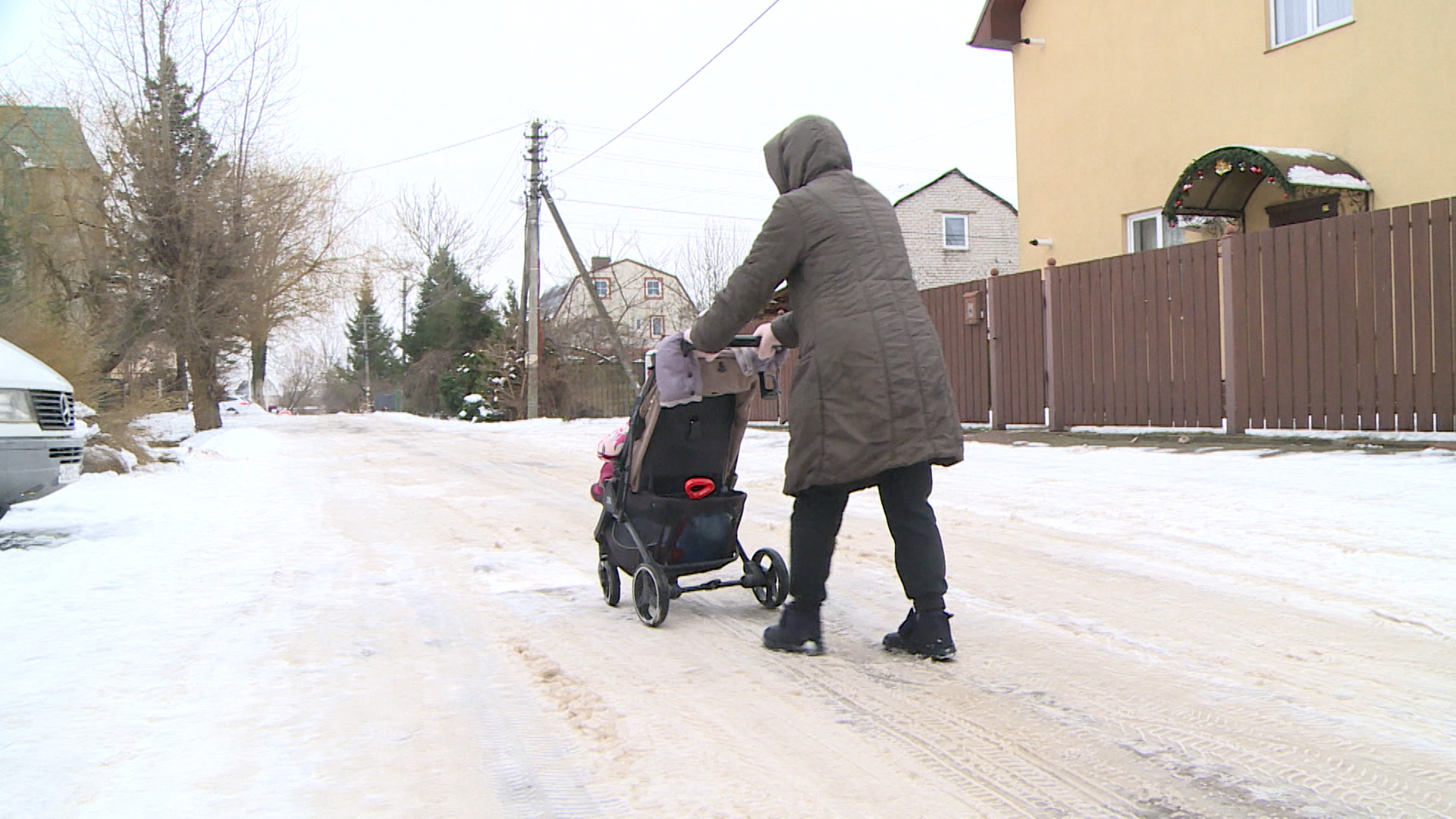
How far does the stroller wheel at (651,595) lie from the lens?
13.2ft

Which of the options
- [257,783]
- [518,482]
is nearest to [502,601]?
[257,783]

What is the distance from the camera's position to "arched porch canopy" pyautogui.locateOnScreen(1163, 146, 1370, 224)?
36.0 ft

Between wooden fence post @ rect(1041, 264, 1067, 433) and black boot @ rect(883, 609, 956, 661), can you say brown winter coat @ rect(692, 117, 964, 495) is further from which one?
wooden fence post @ rect(1041, 264, 1067, 433)

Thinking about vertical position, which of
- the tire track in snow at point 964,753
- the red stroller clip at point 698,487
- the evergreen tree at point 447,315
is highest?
A: the evergreen tree at point 447,315

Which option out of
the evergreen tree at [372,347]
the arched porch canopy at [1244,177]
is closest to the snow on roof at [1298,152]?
the arched porch canopy at [1244,177]

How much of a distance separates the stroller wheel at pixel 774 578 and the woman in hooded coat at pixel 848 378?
2.32 ft

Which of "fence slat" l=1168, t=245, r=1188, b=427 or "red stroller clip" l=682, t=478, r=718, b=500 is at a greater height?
"fence slat" l=1168, t=245, r=1188, b=427

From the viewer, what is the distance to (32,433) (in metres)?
5.91

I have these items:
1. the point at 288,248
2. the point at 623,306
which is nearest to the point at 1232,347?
the point at 288,248

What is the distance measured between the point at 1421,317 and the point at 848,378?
282 inches

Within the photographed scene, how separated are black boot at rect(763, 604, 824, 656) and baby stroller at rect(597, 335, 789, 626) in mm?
516

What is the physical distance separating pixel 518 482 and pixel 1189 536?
6.32 metres

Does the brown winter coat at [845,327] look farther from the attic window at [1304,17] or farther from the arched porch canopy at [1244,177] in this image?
the attic window at [1304,17]

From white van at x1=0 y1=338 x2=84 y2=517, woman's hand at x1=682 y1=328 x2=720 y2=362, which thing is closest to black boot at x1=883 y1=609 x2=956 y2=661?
woman's hand at x1=682 y1=328 x2=720 y2=362
